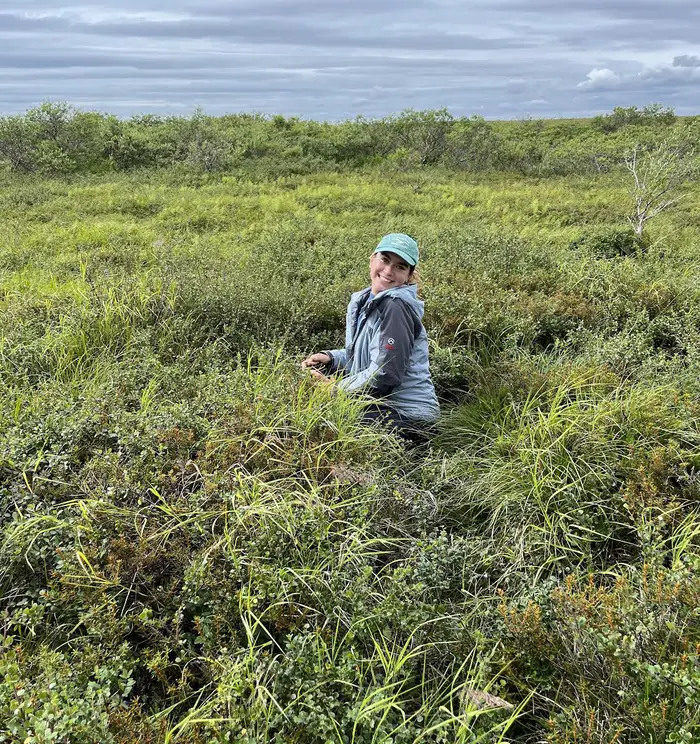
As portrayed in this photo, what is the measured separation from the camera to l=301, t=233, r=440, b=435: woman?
132 inches

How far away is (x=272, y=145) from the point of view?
23578 mm

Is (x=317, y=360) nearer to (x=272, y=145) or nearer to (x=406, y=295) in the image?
(x=406, y=295)

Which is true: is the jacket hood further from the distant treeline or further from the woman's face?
the distant treeline

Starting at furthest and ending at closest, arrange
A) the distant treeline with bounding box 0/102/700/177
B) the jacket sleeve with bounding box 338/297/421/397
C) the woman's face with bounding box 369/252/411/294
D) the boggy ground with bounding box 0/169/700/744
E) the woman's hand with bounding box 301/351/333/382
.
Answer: the distant treeline with bounding box 0/102/700/177, the woman's hand with bounding box 301/351/333/382, the woman's face with bounding box 369/252/411/294, the jacket sleeve with bounding box 338/297/421/397, the boggy ground with bounding box 0/169/700/744

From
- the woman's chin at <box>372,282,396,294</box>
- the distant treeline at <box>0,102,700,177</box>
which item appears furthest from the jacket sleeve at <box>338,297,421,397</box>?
the distant treeline at <box>0,102,700,177</box>

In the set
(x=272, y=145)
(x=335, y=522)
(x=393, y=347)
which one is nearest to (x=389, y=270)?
(x=393, y=347)

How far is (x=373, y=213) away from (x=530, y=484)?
11.2m

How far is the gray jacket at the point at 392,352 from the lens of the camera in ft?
11.0

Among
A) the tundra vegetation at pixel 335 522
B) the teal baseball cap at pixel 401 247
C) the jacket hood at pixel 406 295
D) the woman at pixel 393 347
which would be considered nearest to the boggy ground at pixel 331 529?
the tundra vegetation at pixel 335 522

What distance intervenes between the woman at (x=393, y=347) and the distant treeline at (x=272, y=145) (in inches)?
618

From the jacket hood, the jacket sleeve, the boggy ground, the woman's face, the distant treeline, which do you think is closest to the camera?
the boggy ground

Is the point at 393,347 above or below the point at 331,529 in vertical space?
above

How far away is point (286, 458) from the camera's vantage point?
2760 mm

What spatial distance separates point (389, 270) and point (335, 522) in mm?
1793
